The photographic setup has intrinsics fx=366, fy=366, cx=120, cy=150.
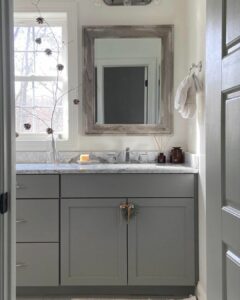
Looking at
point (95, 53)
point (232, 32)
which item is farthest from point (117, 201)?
point (232, 32)

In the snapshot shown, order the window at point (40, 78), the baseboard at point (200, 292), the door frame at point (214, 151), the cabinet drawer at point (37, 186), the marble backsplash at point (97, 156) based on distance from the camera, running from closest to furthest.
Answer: the door frame at point (214, 151) < the baseboard at point (200, 292) < the cabinet drawer at point (37, 186) < the marble backsplash at point (97, 156) < the window at point (40, 78)

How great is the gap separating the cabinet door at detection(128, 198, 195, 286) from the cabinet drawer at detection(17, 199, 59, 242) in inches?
21.3

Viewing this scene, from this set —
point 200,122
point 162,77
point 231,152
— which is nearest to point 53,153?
point 162,77

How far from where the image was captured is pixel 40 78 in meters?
3.27

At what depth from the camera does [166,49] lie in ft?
10.4

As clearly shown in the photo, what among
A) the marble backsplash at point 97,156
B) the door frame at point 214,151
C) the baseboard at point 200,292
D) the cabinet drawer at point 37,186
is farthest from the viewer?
the marble backsplash at point 97,156

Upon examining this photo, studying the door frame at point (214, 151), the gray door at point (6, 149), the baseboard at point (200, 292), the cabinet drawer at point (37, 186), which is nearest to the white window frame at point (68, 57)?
the cabinet drawer at point (37, 186)

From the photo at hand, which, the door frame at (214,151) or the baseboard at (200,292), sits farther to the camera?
the baseboard at (200,292)

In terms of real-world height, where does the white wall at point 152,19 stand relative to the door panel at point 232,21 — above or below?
above

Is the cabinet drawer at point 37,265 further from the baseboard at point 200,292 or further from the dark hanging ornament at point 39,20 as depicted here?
the dark hanging ornament at point 39,20

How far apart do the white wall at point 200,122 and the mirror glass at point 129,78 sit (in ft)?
1.22

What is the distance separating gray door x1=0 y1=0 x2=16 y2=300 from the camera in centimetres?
113

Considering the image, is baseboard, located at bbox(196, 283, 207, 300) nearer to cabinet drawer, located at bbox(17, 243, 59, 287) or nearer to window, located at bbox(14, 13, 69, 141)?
cabinet drawer, located at bbox(17, 243, 59, 287)

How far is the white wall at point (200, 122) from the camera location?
248 cm
